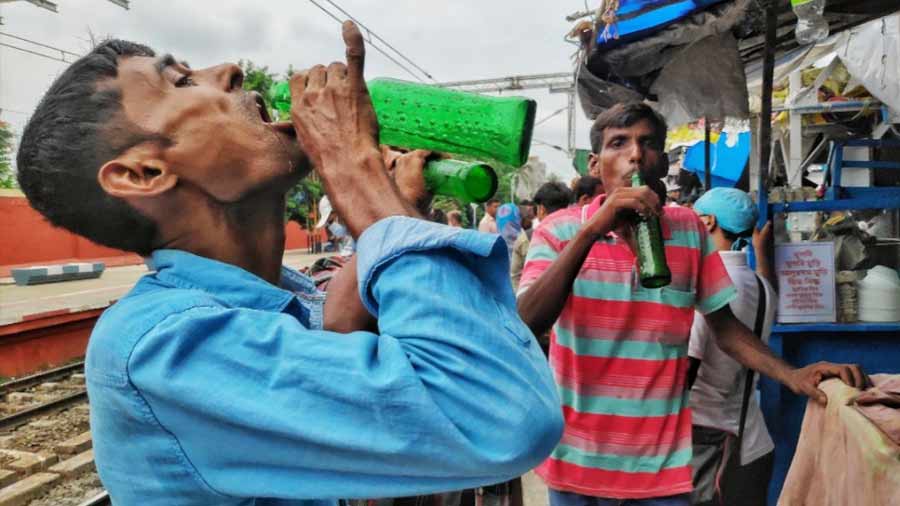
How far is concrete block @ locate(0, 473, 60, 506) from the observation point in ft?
15.8

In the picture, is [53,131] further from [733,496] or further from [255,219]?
[733,496]

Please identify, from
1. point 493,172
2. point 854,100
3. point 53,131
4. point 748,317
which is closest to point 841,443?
point 493,172

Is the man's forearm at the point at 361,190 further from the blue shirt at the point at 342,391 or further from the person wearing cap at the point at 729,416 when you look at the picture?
the person wearing cap at the point at 729,416

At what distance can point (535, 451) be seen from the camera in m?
0.70

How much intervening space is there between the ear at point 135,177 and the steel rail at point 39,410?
7.14m

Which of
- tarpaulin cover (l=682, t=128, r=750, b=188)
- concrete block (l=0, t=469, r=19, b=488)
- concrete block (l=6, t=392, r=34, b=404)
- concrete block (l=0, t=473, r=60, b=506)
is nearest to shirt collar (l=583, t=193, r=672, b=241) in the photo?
concrete block (l=0, t=473, r=60, b=506)

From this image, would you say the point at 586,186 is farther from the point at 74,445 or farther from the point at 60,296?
the point at 60,296

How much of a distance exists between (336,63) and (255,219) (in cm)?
28

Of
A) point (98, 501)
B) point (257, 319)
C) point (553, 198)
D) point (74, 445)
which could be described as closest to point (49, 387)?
point (74, 445)

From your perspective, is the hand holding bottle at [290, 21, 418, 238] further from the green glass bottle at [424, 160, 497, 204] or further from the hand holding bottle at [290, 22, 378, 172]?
the green glass bottle at [424, 160, 497, 204]

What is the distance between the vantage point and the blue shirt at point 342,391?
684 millimetres

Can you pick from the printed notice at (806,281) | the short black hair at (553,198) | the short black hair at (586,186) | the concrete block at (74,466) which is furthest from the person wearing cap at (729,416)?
the concrete block at (74,466)

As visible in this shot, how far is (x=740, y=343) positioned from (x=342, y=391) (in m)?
1.89

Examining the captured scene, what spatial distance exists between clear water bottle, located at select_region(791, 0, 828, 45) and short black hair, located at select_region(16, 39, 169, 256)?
219 cm
